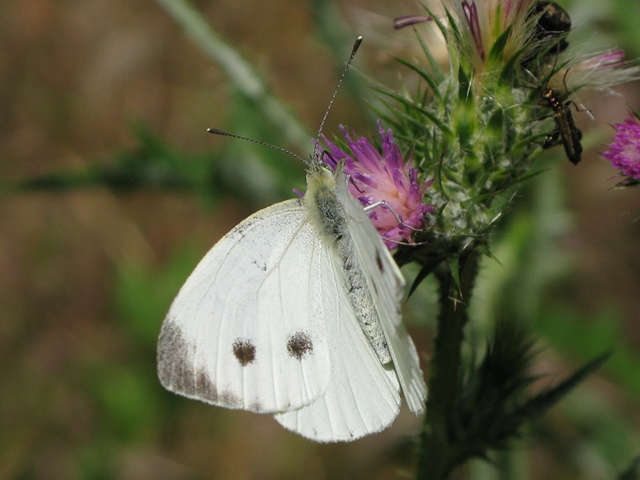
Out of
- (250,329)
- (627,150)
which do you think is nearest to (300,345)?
(250,329)

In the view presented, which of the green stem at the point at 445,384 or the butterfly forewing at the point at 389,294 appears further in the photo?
the green stem at the point at 445,384

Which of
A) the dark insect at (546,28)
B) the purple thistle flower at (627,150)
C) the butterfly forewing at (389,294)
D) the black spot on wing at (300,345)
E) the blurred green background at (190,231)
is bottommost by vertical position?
the blurred green background at (190,231)

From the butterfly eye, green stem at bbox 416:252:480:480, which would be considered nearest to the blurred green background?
green stem at bbox 416:252:480:480

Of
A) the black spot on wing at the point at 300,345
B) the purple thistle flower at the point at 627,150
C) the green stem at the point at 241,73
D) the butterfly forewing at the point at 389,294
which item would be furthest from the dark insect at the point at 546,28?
the green stem at the point at 241,73

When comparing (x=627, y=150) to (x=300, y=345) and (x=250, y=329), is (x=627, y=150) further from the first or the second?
(x=250, y=329)

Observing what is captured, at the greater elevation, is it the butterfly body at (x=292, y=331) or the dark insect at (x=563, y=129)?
the dark insect at (x=563, y=129)

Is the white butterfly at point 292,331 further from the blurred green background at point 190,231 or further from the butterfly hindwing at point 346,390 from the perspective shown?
the blurred green background at point 190,231

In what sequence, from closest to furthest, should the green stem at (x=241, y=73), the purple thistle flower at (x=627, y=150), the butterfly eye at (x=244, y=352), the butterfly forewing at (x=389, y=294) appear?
the butterfly forewing at (x=389, y=294)
the purple thistle flower at (x=627, y=150)
the butterfly eye at (x=244, y=352)
the green stem at (x=241, y=73)

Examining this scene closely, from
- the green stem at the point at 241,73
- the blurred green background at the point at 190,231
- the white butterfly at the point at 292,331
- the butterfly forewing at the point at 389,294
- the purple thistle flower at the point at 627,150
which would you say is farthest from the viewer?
the blurred green background at the point at 190,231
